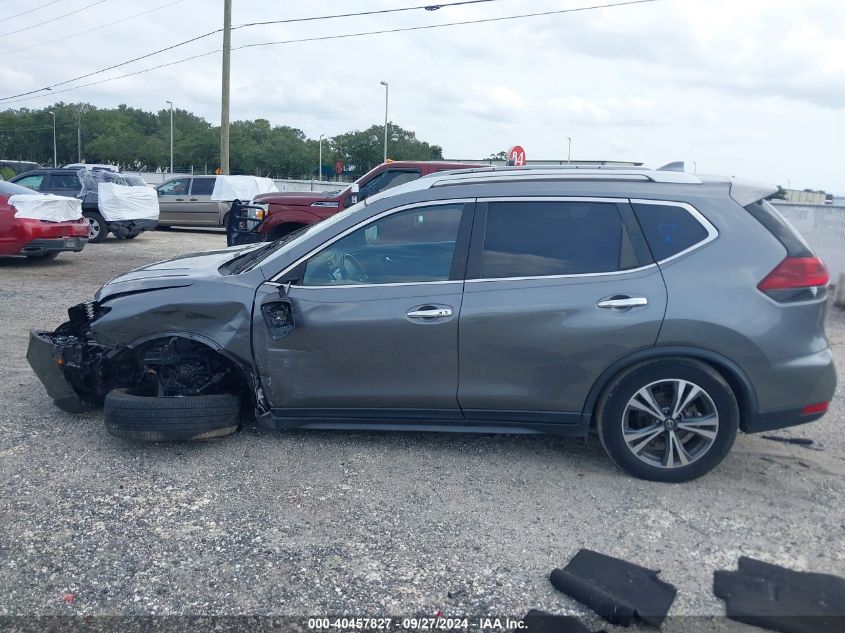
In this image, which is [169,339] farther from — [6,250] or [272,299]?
[6,250]

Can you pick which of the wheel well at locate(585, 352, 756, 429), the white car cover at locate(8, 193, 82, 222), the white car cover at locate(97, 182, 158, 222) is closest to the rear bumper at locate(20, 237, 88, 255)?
the white car cover at locate(8, 193, 82, 222)

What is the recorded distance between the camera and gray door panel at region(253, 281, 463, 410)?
4.59m

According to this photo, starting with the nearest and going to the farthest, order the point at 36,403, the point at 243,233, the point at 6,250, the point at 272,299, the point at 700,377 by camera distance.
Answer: the point at 700,377
the point at 272,299
the point at 36,403
the point at 243,233
the point at 6,250

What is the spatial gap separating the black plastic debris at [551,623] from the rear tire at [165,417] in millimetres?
2406

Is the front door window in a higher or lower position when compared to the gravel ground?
higher

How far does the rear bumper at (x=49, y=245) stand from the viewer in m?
12.8

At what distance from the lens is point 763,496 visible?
14.6 ft

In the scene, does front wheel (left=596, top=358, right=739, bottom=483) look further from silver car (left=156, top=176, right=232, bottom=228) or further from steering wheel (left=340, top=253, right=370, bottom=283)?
silver car (left=156, top=176, right=232, bottom=228)

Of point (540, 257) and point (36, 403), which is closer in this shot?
point (540, 257)

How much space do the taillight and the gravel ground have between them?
1.12m

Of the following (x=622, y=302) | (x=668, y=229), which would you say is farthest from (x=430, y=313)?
(x=668, y=229)

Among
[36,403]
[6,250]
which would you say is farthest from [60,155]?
[36,403]

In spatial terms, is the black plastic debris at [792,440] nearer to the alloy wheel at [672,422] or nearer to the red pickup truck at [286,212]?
the alloy wheel at [672,422]

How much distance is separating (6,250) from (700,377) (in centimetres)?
1171
